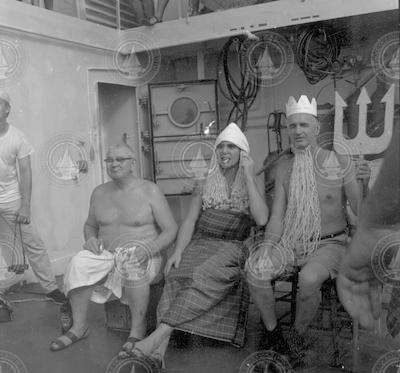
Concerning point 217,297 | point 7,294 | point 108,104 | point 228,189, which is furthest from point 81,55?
point 217,297

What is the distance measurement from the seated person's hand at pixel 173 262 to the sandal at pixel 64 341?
1.77ft

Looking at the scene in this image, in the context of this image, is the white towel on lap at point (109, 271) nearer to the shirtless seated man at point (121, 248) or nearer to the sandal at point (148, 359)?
the shirtless seated man at point (121, 248)

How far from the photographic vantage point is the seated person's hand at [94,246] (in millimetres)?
2307

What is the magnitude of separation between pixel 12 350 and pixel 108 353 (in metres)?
0.42

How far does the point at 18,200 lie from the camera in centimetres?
270

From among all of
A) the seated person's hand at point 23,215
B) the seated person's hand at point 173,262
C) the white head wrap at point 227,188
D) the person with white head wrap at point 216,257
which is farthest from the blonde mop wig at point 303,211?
the seated person's hand at point 23,215

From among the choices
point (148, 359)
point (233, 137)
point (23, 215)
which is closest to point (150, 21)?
point (233, 137)

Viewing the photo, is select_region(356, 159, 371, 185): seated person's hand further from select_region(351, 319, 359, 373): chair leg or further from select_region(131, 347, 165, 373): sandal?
select_region(131, 347, 165, 373): sandal

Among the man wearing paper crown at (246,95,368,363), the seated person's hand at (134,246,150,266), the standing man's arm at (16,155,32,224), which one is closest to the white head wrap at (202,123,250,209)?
the man wearing paper crown at (246,95,368,363)

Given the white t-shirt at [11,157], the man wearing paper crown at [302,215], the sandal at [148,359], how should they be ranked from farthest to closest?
the white t-shirt at [11,157]
the man wearing paper crown at [302,215]
the sandal at [148,359]

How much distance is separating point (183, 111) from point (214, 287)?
1797 millimetres

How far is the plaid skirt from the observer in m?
2.04

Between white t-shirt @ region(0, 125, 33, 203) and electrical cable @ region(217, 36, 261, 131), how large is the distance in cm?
131

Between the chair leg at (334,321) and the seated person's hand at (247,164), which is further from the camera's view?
the seated person's hand at (247,164)
